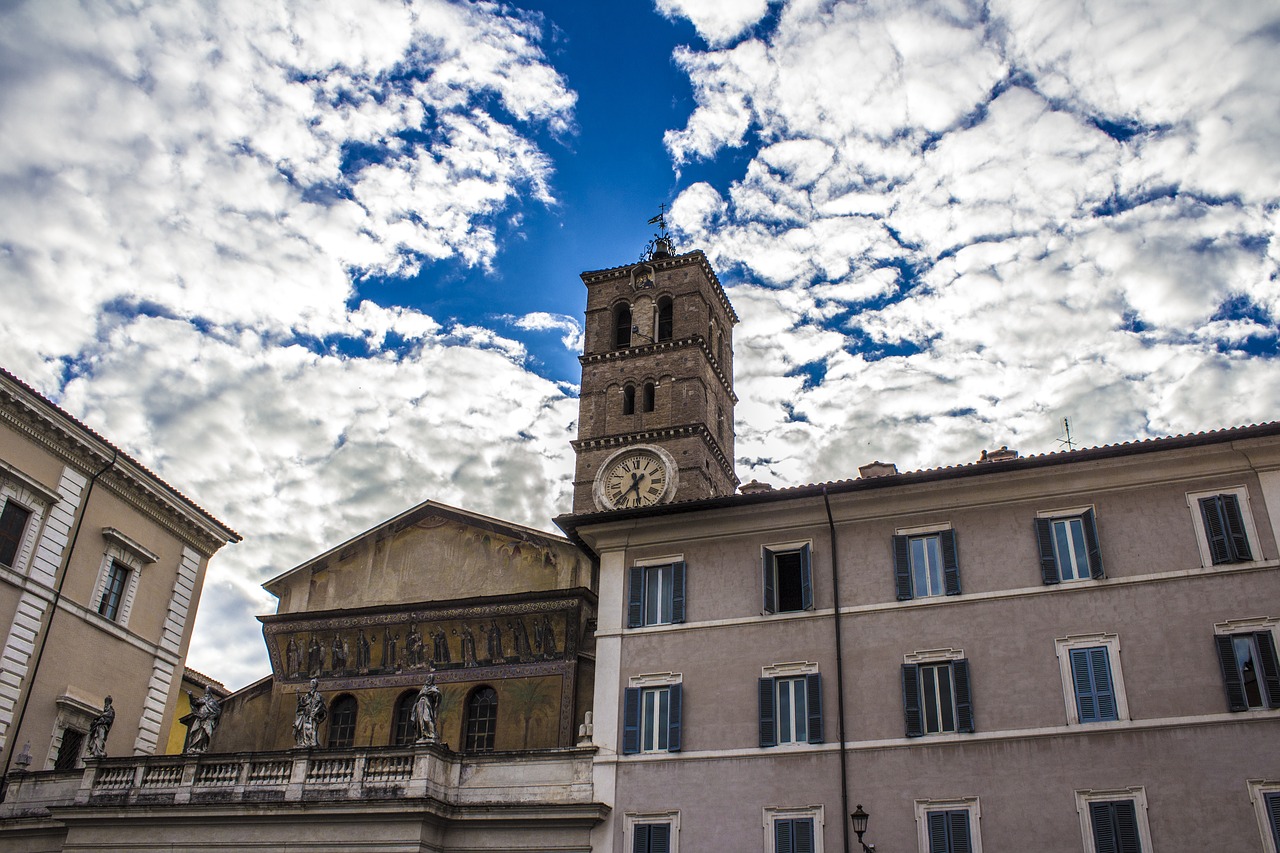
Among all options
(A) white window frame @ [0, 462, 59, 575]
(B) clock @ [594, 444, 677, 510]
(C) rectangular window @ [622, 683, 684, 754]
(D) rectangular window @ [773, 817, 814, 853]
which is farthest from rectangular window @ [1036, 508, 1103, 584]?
(B) clock @ [594, 444, 677, 510]

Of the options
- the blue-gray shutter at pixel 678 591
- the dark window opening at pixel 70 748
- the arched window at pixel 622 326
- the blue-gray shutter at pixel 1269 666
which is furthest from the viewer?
the arched window at pixel 622 326

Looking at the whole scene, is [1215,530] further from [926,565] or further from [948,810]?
[948,810]

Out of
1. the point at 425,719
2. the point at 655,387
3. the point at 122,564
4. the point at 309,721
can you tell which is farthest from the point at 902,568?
the point at 655,387

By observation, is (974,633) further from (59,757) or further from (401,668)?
(59,757)

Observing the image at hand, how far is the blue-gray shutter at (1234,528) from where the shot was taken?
22828mm

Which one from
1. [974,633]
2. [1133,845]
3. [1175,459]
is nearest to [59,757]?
[974,633]

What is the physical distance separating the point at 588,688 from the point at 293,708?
8.91 meters

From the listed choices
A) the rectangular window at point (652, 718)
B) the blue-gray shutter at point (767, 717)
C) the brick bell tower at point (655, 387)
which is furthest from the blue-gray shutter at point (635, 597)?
the brick bell tower at point (655, 387)

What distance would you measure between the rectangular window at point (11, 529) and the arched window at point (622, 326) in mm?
30918

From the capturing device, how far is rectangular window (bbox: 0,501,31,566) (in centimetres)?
2942

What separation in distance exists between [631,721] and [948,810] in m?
6.89

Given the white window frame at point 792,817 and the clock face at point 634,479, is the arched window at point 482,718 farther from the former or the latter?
the clock face at point 634,479

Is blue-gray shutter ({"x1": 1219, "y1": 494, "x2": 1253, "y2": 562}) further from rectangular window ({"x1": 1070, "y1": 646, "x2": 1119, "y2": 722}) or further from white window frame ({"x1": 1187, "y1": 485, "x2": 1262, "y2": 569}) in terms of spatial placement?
rectangular window ({"x1": 1070, "y1": 646, "x2": 1119, "y2": 722})

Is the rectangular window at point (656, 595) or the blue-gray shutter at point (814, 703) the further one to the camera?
the rectangular window at point (656, 595)
